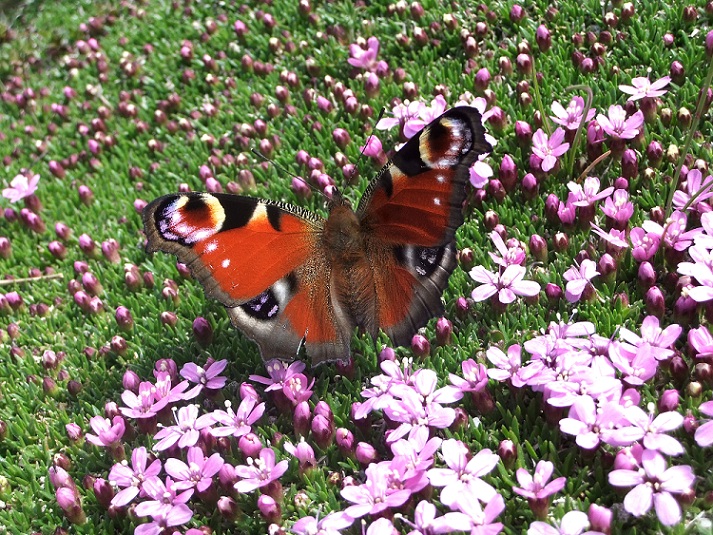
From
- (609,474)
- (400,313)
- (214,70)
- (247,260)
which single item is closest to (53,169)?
(214,70)

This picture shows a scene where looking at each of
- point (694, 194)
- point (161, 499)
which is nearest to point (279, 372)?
point (161, 499)

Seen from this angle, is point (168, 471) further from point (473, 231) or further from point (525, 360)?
point (473, 231)

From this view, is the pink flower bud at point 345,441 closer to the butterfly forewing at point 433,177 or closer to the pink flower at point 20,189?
the butterfly forewing at point 433,177

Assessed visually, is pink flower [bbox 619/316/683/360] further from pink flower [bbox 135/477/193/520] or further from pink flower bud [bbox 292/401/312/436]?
pink flower [bbox 135/477/193/520]

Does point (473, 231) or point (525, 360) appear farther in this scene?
point (473, 231)

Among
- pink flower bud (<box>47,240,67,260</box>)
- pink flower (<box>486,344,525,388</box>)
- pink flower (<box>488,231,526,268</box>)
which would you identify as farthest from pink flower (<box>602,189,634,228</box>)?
pink flower bud (<box>47,240,67,260</box>)

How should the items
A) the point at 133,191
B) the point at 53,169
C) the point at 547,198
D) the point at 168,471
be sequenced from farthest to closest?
the point at 53,169, the point at 133,191, the point at 547,198, the point at 168,471

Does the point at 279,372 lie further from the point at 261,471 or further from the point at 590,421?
the point at 590,421
